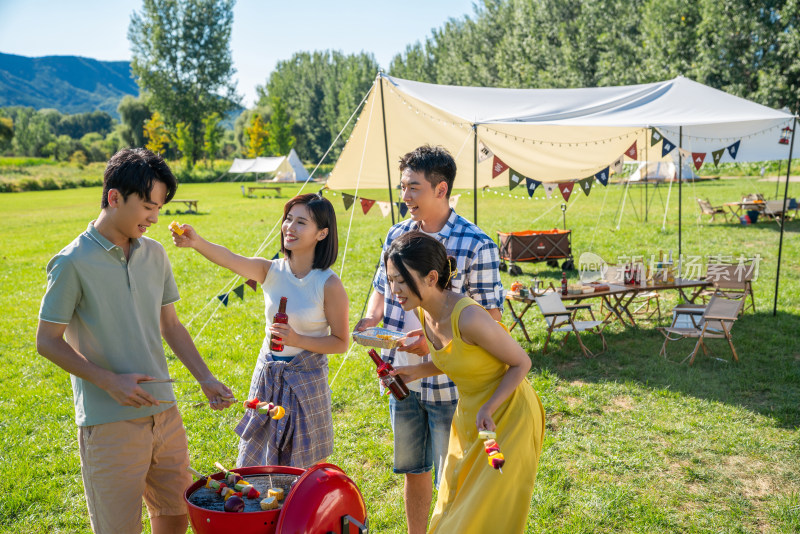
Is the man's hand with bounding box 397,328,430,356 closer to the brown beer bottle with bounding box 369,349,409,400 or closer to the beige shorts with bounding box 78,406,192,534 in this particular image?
the brown beer bottle with bounding box 369,349,409,400

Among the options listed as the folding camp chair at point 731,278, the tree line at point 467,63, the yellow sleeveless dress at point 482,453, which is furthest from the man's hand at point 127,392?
the tree line at point 467,63

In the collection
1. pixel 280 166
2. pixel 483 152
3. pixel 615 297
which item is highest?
pixel 280 166

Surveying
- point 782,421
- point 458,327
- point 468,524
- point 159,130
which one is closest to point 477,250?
point 458,327

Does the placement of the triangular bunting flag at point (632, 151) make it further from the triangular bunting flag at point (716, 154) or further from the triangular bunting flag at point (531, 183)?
the triangular bunting flag at point (531, 183)

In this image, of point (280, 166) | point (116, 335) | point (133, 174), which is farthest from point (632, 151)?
point (280, 166)

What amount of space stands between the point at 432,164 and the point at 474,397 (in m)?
1.17

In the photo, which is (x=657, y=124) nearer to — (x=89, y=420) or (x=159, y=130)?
(x=89, y=420)

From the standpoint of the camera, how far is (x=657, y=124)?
305 inches

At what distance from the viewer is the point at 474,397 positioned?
2602mm

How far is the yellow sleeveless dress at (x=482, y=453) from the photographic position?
2348 millimetres

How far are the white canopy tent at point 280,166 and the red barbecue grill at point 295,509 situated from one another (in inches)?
1625

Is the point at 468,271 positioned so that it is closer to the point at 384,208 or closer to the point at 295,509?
the point at 295,509

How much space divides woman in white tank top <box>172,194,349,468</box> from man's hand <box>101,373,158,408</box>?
23.9 inches

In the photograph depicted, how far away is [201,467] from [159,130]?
72959 mm
